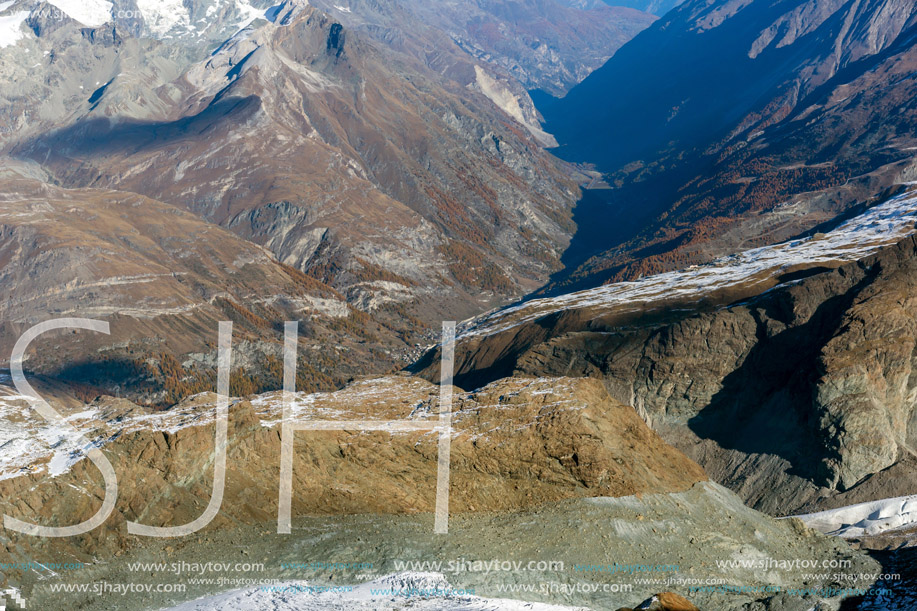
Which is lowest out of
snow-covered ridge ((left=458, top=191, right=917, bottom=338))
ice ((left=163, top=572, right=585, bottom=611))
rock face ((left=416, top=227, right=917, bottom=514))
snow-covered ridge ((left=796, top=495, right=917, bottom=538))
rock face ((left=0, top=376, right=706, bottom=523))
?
ice ((left=163, top=572, right=585, bottom=611))

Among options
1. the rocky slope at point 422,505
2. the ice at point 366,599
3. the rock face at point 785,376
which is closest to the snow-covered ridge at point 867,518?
the rock face at point 785,376

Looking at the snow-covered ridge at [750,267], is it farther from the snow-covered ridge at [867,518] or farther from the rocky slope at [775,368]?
the snow-covered ridge at [867,518]

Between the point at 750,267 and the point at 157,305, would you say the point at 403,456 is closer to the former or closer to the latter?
the point at 750,267

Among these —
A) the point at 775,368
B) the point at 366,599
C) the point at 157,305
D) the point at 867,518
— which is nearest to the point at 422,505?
the point at 366,599

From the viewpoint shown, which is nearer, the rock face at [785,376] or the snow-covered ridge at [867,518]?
the snow-covered ridge at [867,518]

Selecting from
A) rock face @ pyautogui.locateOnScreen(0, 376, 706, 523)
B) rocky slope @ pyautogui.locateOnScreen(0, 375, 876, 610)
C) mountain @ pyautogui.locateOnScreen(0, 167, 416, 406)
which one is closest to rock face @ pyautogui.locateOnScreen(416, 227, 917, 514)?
rocky slope @ pyautogui.locateOnScreen(0, 375, 876, 610)

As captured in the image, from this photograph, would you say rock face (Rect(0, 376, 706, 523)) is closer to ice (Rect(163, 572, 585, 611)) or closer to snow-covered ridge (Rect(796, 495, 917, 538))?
ice (Rect(163, 572, 585, 611))

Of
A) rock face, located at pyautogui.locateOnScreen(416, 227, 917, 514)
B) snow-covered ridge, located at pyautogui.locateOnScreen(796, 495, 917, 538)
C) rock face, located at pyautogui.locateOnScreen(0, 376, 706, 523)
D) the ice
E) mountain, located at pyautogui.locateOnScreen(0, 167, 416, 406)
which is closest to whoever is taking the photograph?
the ice

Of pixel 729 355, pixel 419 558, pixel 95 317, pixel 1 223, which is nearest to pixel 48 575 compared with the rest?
pixel 419 558
